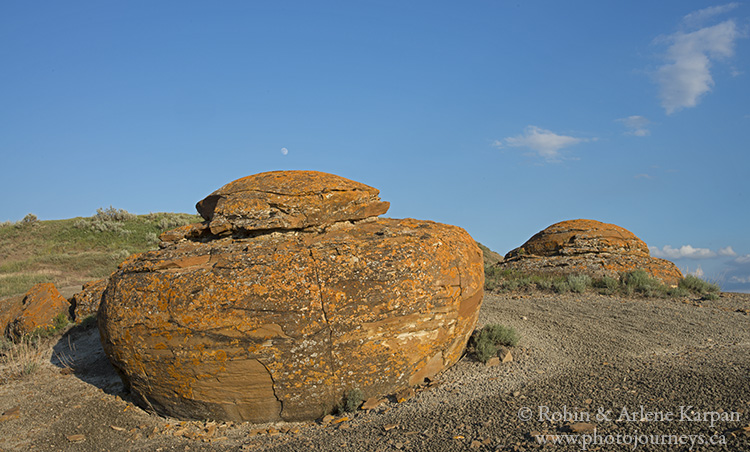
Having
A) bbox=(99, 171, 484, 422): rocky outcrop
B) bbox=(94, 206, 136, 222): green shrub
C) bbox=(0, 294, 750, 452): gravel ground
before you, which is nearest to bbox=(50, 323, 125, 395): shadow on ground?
bbox=(0, 294, 750, 452): gravel ground

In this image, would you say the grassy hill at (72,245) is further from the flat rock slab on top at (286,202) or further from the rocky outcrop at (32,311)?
the flat rock slab on top at (286,202)

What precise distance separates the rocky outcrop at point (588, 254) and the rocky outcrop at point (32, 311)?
11503 mm

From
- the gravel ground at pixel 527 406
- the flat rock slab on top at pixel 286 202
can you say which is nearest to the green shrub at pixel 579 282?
the gravel ground at pixel 527 406

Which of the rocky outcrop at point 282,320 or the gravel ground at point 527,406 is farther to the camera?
the rocky outcrop at point 282,320

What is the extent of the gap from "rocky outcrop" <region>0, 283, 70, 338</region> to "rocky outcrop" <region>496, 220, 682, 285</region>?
1150 cm

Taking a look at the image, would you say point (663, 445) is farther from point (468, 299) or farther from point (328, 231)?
point (328, 231)

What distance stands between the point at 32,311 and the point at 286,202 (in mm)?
7732

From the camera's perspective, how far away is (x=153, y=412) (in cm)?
578

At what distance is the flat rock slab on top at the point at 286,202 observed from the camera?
6.14m

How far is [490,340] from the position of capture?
264 inches

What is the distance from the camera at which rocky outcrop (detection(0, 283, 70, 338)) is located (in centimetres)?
997

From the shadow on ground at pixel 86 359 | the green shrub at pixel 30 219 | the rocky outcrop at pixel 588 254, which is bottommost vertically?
the shadow on ground at pixel 86 359

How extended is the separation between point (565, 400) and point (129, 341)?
4867 millimetres

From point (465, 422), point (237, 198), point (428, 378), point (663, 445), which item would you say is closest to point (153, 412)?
point (237, 198)
